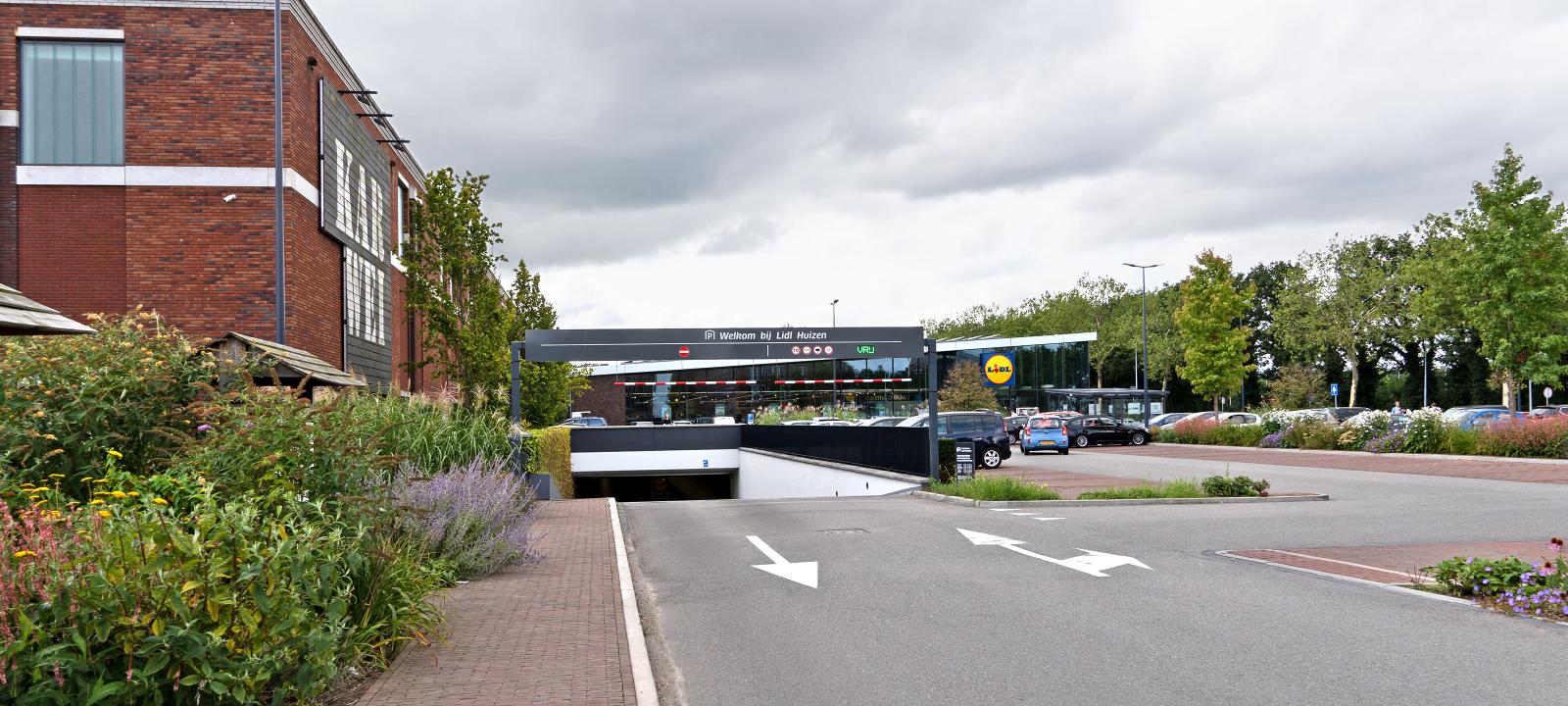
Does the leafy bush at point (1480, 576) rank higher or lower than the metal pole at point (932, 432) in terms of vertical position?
lower

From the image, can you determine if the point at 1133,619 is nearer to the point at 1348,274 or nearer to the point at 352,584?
Answer: the point at 352,584

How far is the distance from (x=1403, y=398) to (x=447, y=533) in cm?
8052

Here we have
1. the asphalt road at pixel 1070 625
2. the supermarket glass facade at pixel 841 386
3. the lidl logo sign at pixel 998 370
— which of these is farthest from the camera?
the lidl logo sign at pixel 998 370

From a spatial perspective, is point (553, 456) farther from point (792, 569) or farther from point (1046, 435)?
point (1046, 435)

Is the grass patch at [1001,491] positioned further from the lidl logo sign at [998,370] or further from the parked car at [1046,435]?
the lidl logo sign at [998,370]

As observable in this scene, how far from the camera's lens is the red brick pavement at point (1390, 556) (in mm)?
10969

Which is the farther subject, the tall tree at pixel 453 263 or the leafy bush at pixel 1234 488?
the tall tree at pixel 453 263

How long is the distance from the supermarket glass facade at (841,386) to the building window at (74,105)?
111 feet

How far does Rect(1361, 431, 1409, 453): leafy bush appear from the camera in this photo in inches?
1300

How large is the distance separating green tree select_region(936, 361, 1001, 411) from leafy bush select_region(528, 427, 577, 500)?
27.9 m

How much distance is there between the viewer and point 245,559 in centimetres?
536

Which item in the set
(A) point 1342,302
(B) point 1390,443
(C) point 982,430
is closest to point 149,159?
(C) point 982,430

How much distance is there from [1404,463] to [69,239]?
107 ft

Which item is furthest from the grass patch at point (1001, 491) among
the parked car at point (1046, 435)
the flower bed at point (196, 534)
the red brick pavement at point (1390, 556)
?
the parked car at point (1046, 435)
